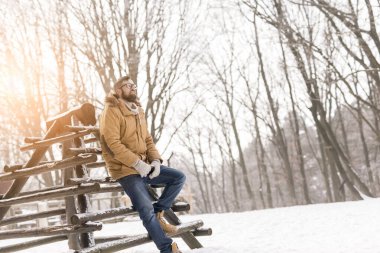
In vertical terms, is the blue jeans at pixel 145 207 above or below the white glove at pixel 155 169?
below

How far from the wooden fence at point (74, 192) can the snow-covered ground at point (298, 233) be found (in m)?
0.88

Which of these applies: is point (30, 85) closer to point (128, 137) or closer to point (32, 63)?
point (32, 63)

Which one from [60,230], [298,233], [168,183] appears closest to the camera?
[60,230]

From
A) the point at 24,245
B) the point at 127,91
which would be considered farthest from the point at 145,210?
the point at 24,245

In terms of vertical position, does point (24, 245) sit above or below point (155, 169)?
below

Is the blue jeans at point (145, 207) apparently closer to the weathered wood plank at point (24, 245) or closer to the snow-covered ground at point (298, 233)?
the snow-covered ground at point (298, 233)

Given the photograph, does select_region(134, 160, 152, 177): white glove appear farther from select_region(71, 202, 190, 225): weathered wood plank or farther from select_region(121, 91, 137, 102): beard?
select_region(121, 91, 137, 102): beard

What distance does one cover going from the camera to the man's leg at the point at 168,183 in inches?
180

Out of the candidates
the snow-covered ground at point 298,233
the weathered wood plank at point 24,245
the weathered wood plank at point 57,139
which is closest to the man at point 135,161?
the weathered wood plank at point 57,139

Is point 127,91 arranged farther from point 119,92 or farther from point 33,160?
point 33,160

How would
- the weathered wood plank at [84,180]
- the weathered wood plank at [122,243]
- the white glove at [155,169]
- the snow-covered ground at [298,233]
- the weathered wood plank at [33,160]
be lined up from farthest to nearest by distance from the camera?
the weathered wood plank at [33,160] → the snow-covered ground at [298,233] → the white glove at [155,169] → the weathered wood plank at [84,180] → the weathered wood plank at [122,243]

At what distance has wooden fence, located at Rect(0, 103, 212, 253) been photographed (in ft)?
13.3

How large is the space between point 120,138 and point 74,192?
765 mm

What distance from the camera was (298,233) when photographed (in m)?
6.02
